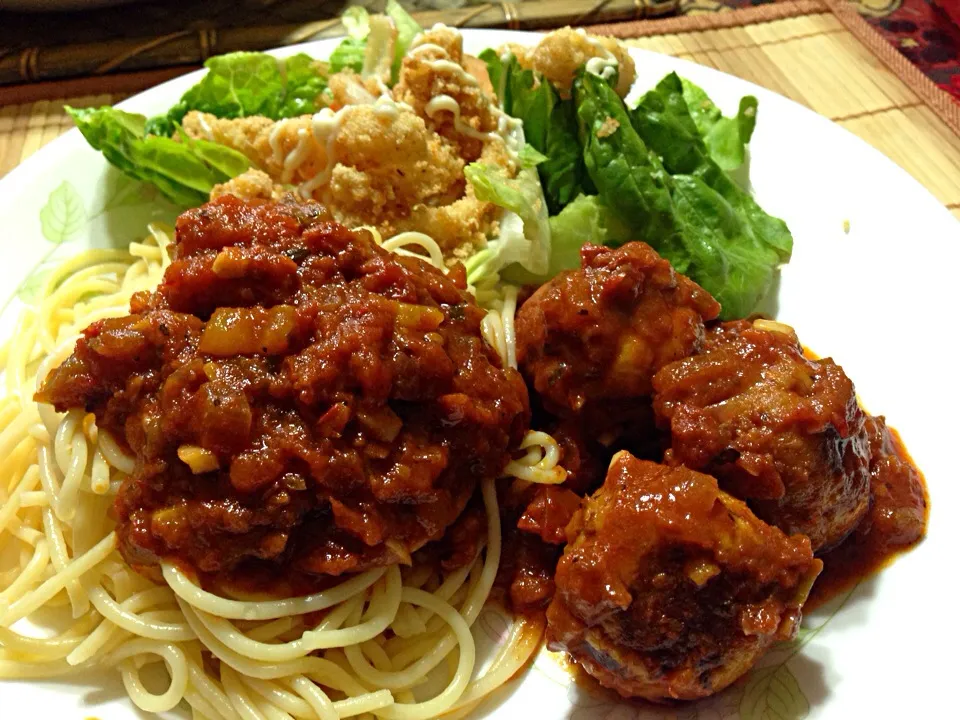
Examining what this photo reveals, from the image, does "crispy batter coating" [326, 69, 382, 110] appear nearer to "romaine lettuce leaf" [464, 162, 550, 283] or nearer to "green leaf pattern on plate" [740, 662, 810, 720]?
"romaine lettuce leaf" [464, 162, 550, 283]

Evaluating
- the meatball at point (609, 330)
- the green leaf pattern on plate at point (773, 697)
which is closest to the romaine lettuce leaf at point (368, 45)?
the meatball at point (609, 330)

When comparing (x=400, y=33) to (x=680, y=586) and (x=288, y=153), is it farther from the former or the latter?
(x=680, y=586)

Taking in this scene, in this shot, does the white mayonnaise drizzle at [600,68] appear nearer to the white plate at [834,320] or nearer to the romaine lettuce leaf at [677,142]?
the romaine lettuce leaf at [677,142]

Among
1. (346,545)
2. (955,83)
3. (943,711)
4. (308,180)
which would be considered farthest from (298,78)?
(955,83)

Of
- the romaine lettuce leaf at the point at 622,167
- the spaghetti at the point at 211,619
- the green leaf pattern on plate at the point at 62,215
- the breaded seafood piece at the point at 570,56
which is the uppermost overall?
the breaded seafood piece at the point at 570,56

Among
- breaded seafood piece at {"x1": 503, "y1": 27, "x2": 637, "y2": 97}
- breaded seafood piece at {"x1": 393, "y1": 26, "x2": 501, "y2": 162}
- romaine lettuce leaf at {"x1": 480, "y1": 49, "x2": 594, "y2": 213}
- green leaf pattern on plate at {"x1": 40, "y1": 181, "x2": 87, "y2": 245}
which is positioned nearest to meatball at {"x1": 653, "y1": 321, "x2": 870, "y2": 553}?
romaine lettuce leaf at {"x1": 480, "y1": 49, "x2": 594, "y2": 213}

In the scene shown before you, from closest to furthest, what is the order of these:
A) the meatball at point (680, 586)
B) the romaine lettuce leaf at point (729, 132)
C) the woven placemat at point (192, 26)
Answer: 1. the meatball at point (680, 586)
2. the romaine lettuce leaf at point (729, 132)
3. the woven placemat at point (192, 26)

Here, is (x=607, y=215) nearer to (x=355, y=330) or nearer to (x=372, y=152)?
(x=372, y=152)
